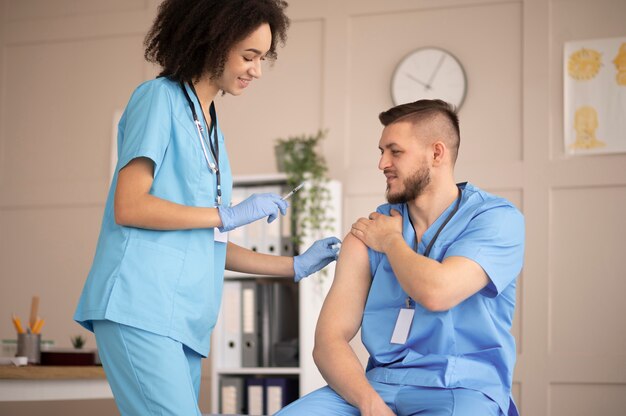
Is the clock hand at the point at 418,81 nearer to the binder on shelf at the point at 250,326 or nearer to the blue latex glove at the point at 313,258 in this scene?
the binder on shelf at the point at 250,326

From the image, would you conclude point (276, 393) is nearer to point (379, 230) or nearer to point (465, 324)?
point (379, 230)

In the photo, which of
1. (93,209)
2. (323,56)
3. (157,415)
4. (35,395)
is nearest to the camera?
(157,415)

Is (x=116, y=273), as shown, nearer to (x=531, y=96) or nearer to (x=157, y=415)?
(x=157, y=415)

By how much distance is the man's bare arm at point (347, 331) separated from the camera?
176cm

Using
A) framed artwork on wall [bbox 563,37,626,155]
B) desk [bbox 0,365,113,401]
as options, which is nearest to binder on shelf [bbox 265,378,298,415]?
desk [bbox 0,365,113,401]

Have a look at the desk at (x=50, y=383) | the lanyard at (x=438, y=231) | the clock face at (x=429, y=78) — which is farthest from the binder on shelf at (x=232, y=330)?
the lanyard at (x=438, y=231)

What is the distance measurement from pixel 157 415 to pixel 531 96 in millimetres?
2683

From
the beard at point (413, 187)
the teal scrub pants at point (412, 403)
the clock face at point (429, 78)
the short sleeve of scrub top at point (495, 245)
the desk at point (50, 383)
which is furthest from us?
the clock face at point (429, 78)

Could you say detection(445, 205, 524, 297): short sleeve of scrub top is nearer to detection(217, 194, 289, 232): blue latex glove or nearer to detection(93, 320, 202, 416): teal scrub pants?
detection(217, 194, 289, 232): blue latex glove

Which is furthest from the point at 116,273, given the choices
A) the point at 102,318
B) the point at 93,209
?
the point at 93,209

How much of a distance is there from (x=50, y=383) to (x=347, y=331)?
115 centimetres

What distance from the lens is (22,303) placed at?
473cm

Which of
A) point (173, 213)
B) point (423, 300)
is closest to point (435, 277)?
point (423, 300)

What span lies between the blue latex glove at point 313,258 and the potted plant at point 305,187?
155 centimetres
